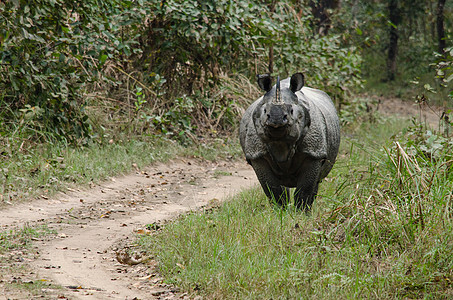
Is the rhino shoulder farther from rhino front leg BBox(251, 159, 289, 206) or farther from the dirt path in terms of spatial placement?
the dirt path

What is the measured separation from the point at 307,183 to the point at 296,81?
3.44ft

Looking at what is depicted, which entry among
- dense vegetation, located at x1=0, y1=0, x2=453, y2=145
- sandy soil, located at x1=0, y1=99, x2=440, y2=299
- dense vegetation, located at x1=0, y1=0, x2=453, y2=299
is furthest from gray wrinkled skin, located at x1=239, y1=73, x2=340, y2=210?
dense vegetation, located at x1=0, y1=0, x2=453, y2=145

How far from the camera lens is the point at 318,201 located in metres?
6.84

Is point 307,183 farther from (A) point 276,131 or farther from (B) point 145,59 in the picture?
(B) point 145,59

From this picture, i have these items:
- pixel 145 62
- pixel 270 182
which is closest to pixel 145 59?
pixel 145 62

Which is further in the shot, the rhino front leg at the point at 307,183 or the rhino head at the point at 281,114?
the rhino front leg at the point at 307,183

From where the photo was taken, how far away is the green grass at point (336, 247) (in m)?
4.20

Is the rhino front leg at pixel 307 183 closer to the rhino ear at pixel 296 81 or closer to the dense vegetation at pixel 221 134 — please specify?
the dense vegetation at pixel 221 134

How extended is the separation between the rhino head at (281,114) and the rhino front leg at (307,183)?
1.36 feet

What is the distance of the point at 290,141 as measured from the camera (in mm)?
5312

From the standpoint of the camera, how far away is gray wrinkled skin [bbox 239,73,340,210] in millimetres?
5164

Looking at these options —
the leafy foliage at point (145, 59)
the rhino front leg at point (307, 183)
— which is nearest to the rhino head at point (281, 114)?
the rhino front leg at point (307, 183)

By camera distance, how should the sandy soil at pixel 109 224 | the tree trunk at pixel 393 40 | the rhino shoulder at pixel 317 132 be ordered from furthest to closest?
the tree trunk at pixel 393 40 < the rhino shoulder at pixel 317 132 < the sandy soil at pixel 109 224

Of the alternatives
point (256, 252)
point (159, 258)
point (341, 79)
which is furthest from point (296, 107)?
point (341, 79)
